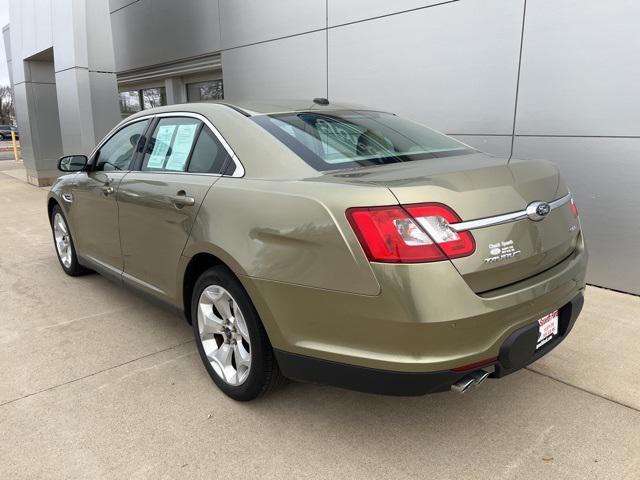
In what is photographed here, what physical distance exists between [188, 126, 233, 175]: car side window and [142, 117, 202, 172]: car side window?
0.08m

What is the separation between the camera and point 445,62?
5.51 m

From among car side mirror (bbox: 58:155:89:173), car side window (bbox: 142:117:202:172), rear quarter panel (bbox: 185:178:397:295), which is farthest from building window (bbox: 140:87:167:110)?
rear quarter panel (bbox: 185:178:397:295)

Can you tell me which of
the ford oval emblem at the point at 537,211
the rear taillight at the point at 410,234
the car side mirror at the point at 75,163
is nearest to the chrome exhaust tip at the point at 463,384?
the rear taillight at the point at 410,234

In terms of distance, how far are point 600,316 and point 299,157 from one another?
283cm

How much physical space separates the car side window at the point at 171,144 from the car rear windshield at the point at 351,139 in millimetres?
552

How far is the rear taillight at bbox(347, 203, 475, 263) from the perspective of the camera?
1959mm

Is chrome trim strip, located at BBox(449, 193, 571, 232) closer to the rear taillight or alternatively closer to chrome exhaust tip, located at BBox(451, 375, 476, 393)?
the rear taillight

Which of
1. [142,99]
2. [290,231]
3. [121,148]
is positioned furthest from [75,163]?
[142,99]

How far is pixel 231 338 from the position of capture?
277 centimetres

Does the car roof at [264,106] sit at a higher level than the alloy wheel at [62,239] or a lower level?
higher

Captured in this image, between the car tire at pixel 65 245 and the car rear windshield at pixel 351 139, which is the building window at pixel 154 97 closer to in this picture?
the car tire at pixel 65 245

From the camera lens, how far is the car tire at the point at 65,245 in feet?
16.0

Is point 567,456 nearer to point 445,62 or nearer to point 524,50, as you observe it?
point 524,50

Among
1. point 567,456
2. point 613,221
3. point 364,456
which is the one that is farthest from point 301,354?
point 613,221
